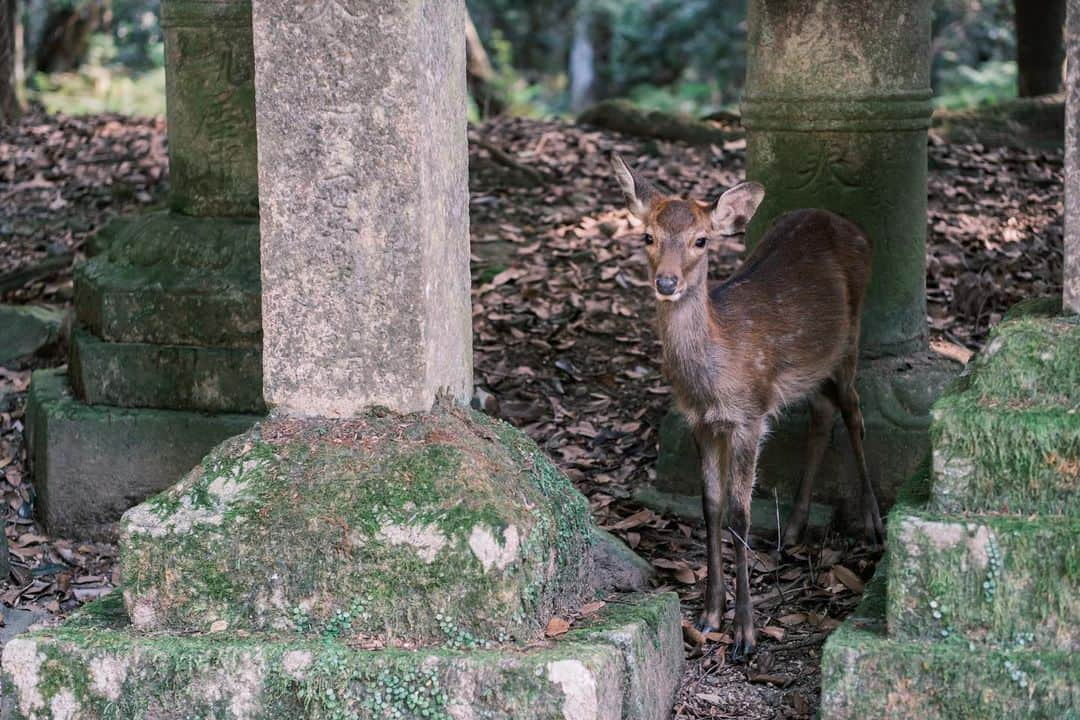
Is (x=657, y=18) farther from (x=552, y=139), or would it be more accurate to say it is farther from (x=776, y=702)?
(x=776, y=702)

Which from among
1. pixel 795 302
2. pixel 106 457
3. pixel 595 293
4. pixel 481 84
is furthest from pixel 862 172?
pixel 481 84

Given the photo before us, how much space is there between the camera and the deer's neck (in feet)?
17.5

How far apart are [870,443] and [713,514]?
1336 mm

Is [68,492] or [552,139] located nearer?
[68,492]

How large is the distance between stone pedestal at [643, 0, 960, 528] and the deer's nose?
1754 millimetres

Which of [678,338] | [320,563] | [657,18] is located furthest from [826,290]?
[657,18]

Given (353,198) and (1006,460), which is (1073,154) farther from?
(353,198)

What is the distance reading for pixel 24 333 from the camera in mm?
8047

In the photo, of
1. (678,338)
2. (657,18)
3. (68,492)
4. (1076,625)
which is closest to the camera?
(1076,625)

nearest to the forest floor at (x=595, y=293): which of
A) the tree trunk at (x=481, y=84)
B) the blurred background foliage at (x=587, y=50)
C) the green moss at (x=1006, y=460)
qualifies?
the green moss at (x=1006, y=460)

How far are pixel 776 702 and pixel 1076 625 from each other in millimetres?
1223

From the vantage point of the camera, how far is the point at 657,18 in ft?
68.9

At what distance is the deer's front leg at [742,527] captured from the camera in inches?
207

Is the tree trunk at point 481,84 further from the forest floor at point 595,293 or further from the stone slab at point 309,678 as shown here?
the stone slab at point 309,678
